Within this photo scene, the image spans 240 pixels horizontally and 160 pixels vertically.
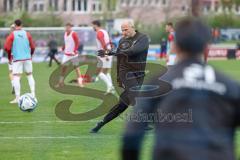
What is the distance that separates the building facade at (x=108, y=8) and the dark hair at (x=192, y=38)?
85.9 metres

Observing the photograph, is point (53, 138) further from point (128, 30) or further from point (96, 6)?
point (96, 6)

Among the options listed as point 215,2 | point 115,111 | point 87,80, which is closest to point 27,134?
point 115,111

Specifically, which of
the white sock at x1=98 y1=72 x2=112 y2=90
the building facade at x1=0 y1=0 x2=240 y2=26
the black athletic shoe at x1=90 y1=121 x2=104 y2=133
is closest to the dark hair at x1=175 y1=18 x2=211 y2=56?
the black athletic shoe at x1=90 y1=121 x2=104 y2=133

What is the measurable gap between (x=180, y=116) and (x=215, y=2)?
10358 centimetres

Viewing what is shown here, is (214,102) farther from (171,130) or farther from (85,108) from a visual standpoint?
(85,108)

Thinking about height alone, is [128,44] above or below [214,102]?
below

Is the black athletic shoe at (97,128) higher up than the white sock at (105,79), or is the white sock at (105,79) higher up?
the black athletic shoe at (97,128)

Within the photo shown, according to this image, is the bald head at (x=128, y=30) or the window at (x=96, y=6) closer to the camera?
the bald head at (x=128, y=30)

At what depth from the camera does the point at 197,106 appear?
16.2 feet

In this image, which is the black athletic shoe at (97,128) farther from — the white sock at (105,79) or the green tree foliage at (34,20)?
the green tree foliage at (34,20)

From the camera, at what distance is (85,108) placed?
59.6ft

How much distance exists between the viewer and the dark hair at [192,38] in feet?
16.3

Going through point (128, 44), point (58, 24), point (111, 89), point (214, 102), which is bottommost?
point (58, 24)

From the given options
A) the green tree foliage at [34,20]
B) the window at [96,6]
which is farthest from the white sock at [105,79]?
the window at [96,6]
